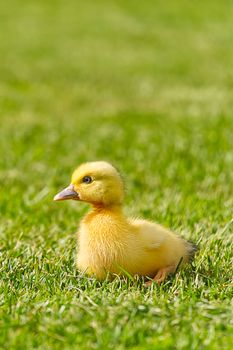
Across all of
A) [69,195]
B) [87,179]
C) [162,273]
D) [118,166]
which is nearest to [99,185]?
[87,179]

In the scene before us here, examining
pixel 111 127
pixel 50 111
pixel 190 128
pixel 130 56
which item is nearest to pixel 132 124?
pixel 111 127

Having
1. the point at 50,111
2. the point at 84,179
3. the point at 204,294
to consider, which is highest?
the point at 84,179

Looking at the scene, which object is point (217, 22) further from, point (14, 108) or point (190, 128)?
point (190, 128)

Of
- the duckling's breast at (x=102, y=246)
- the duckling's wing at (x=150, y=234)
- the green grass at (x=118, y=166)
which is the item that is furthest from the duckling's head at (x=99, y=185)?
the green grass at (x=118, y=166)

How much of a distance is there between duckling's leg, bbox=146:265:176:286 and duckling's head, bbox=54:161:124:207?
1.86 feet

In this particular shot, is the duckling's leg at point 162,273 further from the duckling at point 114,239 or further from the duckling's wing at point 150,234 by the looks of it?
the duckling's wing at point 150,234

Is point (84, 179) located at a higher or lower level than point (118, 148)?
higher

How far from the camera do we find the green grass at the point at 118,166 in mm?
3873

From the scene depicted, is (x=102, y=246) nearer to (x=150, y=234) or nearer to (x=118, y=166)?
(x=150, y=234)

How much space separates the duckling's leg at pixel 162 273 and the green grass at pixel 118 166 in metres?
0.14

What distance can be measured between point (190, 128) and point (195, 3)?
2516cm

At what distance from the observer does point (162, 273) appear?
4.80 meters

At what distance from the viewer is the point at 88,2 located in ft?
121

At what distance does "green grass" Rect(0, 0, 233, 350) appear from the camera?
12.7 ft
